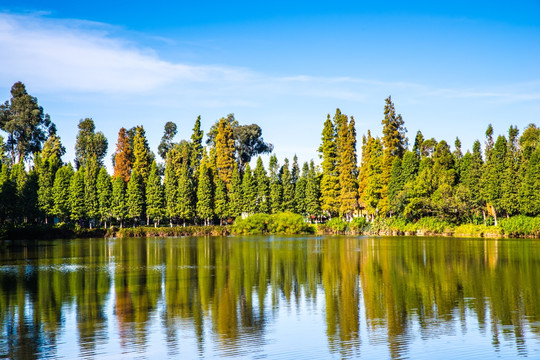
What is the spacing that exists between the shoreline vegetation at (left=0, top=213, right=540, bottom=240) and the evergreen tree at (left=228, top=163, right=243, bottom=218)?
15.4ft

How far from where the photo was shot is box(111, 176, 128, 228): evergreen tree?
3083 inches

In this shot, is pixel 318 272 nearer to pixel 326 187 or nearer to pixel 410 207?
pixel 410 207

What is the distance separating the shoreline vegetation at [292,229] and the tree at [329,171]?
12.8 feet

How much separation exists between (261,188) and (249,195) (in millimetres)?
2230

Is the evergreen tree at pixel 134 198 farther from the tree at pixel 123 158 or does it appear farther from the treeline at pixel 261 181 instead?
the tree at pixel 123 158

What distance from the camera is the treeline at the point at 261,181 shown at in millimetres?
64562

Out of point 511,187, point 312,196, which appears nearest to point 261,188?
point 312,196

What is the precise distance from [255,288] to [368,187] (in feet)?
182

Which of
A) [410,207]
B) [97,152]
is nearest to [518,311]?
[410,207]

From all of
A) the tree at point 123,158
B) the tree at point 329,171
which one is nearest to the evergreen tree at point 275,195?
the tree at point 329,171

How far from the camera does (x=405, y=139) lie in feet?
267

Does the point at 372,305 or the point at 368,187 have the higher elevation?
the point at 368,187

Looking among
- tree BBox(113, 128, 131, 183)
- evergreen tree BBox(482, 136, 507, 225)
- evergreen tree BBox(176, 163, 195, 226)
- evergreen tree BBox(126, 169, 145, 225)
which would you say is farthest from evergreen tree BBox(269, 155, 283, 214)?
evergreen tree BBox(482, 136, 507, 225)

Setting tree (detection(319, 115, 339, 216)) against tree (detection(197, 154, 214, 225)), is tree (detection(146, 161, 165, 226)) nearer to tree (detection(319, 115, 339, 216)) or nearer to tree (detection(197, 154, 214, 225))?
tree (detection(197, 154, 214, 225))
